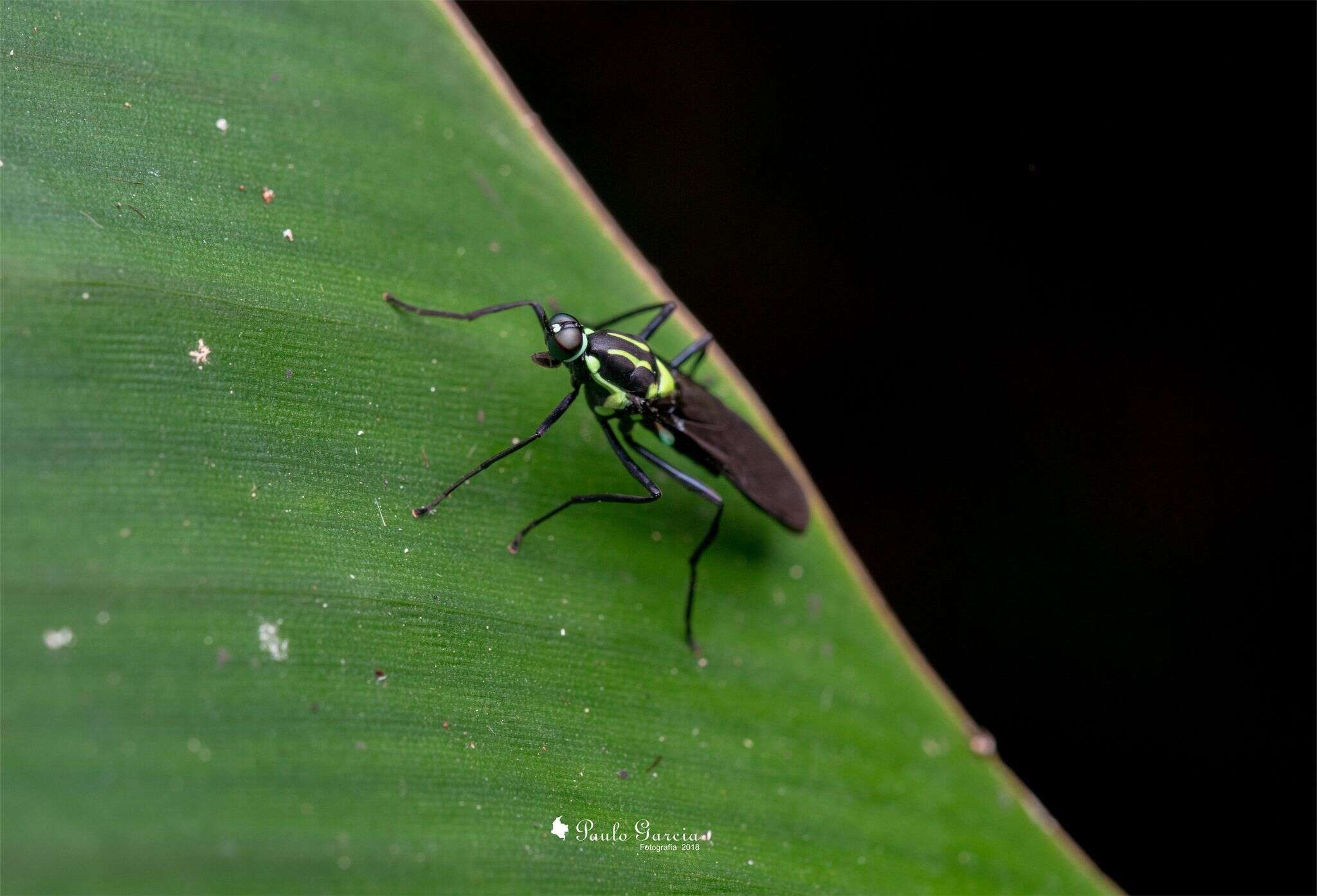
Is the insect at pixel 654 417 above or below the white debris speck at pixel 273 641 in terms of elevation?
above

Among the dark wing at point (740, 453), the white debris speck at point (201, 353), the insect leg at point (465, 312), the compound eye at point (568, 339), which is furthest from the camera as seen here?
the dark wing at point (740, 453)

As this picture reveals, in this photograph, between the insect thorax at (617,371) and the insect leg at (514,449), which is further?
the insect thorax at (617,371)

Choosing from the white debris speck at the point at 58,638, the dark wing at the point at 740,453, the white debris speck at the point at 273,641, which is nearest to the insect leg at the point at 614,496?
the dark wing at the point at 740,453

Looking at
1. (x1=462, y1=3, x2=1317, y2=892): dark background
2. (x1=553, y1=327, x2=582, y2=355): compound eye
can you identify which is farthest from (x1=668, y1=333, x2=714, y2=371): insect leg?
(x1=462, y1=3, x2=1317, y2=892): dark background

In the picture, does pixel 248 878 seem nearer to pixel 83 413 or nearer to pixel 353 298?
pixel 83 413

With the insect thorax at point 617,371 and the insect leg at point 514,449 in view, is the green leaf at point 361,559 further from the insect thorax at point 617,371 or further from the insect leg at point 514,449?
the insect thorax at point 617,371

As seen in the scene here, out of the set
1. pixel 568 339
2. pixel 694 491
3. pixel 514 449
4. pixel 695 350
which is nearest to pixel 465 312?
pixel 568 339

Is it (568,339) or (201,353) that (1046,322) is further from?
(201,353)
